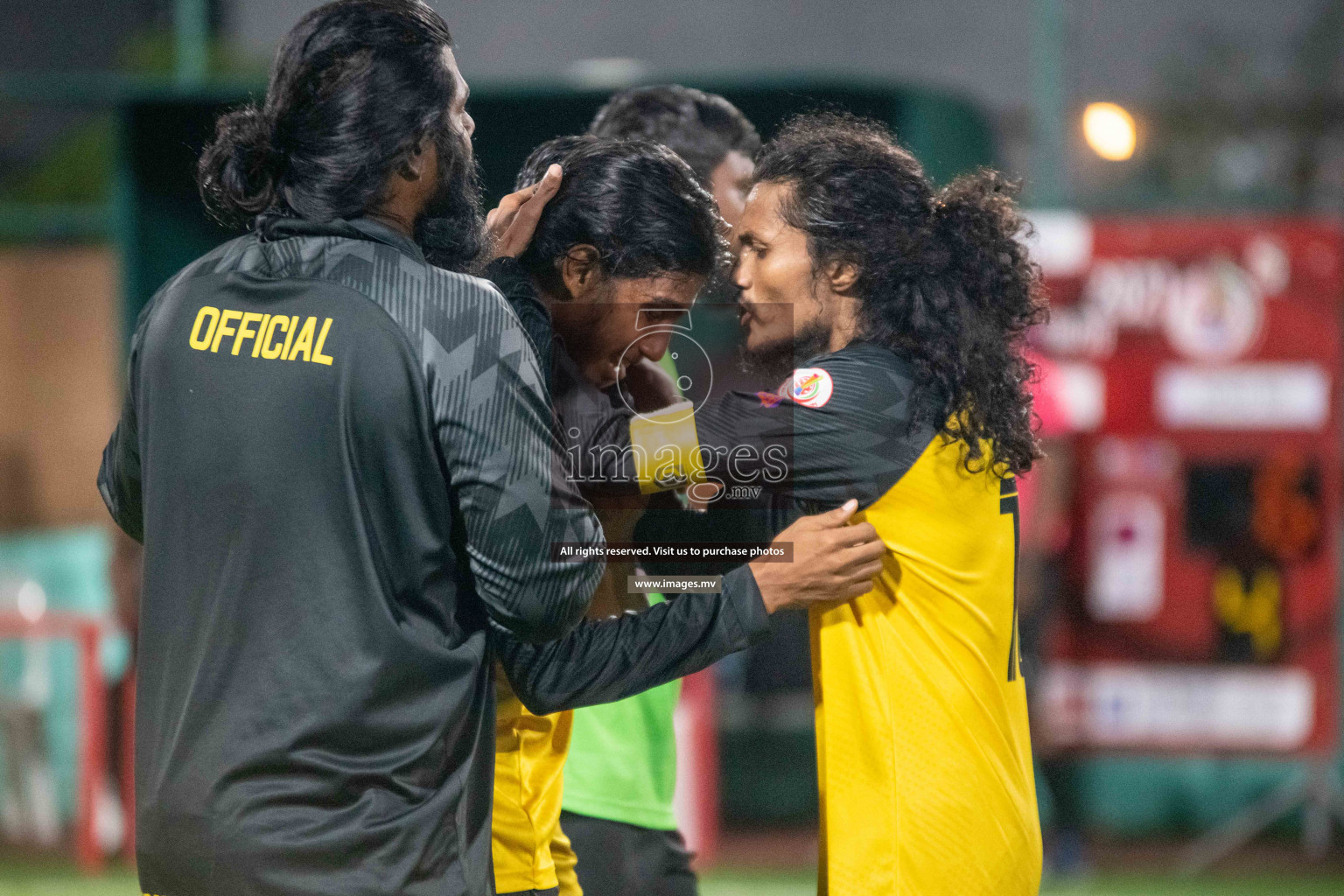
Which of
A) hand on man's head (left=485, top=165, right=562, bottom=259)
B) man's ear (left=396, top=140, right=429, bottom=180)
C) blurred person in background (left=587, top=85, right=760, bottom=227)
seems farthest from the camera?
blurred person in background (left=587, top=85, right=760, bottom=227)

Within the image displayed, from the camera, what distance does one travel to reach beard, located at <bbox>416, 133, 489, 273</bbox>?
5.37ft

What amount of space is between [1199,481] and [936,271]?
4547mm

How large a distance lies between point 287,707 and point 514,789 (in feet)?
1.36

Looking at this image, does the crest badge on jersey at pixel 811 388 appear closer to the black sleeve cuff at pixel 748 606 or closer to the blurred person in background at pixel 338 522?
the black sleeve cuff at pixel 748 606

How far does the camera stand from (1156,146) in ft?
22.9

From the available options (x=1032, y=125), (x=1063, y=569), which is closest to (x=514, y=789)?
(x=1063, y=569)

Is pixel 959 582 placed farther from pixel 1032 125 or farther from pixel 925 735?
pixel 1032 125

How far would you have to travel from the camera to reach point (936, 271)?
1825 millimetres

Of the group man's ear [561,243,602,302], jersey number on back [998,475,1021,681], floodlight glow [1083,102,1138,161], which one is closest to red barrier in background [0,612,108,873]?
man's ear [561,243,602,302]

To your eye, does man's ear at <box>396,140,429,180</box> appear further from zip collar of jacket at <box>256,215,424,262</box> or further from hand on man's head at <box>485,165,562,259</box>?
hand on man's head at <box>485,165,562,259</box>

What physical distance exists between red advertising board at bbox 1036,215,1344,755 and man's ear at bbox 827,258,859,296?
416cm

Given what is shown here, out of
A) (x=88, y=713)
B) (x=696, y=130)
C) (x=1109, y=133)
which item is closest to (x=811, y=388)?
(x=696, y=130)

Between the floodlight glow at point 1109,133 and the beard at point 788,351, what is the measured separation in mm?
5243

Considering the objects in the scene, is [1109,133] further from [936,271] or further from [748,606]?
[748,606]
